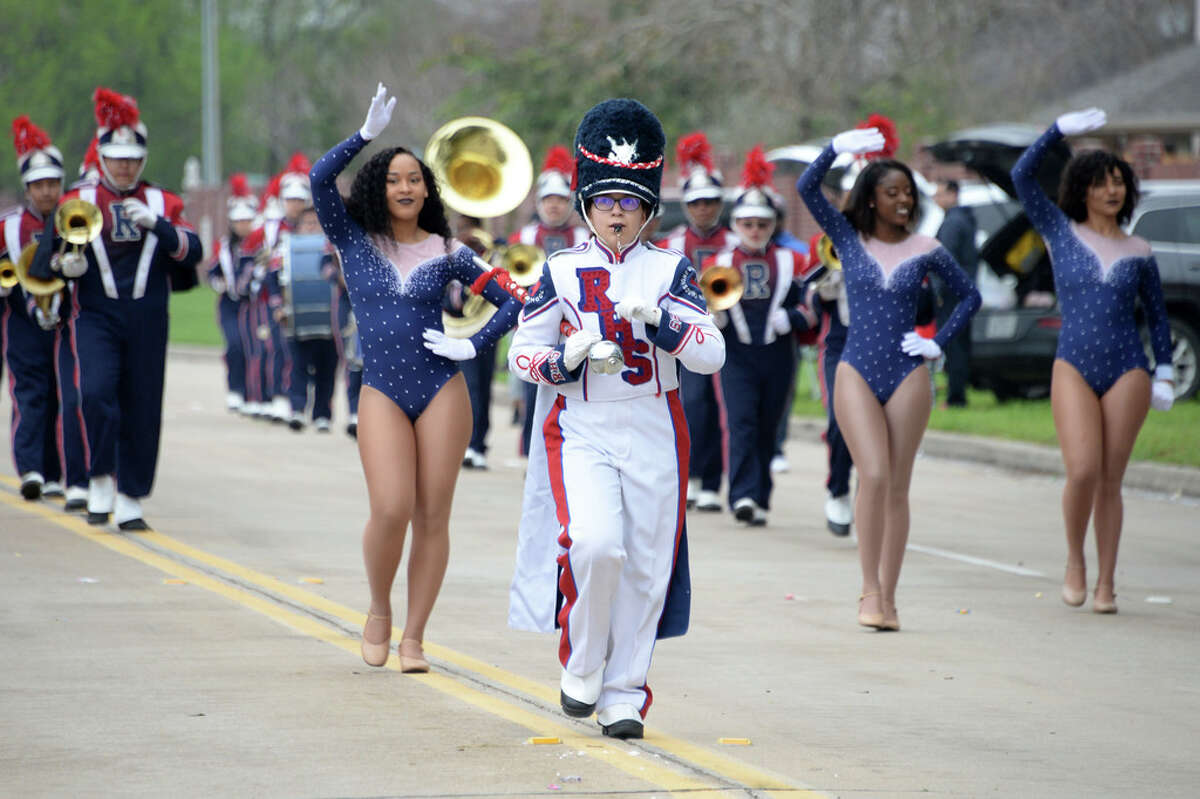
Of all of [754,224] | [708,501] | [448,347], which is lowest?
[708,501]

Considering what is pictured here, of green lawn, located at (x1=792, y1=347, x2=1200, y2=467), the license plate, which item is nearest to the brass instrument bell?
green lawn, located at (x1=792, y1=347, x2=1200, y2=467)

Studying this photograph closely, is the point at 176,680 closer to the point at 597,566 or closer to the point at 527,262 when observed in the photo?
the point at 597,566

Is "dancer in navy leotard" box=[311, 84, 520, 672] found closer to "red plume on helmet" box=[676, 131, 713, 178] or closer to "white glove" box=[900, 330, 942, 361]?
"white glove" box=[900, 330, 942, 361]

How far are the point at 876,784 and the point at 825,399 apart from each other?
5869 millimetres

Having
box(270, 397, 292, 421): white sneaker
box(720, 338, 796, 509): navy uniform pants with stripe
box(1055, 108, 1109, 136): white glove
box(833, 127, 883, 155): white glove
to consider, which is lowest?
box(270, 397, 292, 421): white sneaker

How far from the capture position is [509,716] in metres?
6.33

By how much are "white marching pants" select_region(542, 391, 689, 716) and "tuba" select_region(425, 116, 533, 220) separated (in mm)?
2453

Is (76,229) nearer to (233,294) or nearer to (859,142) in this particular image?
(859,142)

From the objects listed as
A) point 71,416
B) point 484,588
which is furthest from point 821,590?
point 71,416

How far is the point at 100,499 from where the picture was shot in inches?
425

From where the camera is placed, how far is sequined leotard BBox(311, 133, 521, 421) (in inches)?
280

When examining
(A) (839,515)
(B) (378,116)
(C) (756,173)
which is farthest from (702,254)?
(B) (378,116)

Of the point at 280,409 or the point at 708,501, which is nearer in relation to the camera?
the point at 708,501

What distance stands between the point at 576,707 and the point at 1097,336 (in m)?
3.79
